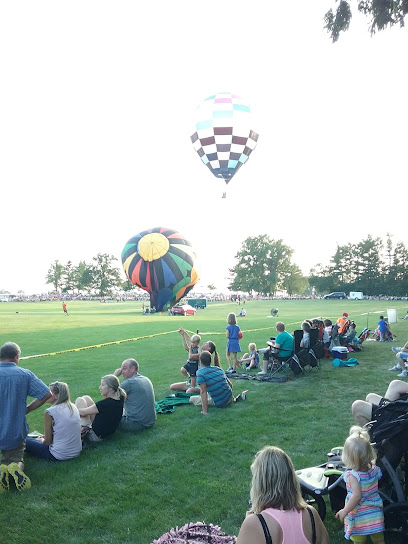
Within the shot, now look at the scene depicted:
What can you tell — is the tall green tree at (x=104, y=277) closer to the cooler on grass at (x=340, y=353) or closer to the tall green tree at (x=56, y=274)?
the tall green tree at (x=56, y=274)

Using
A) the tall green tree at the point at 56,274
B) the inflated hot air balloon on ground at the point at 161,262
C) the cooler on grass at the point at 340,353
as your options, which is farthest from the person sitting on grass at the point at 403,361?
the tall green tree at the point at 56,274

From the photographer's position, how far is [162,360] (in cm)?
1321

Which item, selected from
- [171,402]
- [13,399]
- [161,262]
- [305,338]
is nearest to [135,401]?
[171,402]

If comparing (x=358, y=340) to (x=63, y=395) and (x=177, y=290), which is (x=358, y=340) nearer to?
(x=63, y=395)

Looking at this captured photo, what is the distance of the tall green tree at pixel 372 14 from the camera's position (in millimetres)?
6348

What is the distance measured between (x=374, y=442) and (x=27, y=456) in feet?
13.3

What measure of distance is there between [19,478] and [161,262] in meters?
36.0

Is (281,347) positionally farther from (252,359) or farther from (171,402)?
(171,402)

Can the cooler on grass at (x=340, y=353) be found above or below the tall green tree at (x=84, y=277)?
below

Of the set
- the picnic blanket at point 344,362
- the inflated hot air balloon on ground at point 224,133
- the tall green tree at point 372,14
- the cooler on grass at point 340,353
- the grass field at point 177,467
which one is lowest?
the grass field at point 177,467

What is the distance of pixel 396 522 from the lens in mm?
3707

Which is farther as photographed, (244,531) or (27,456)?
(27,456)

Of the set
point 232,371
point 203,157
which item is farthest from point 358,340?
point 203,157

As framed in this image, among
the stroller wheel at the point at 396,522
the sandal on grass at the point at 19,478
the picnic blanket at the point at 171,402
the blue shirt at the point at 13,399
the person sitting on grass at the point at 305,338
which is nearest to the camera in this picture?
the stroller wheel at the point at 396,522
